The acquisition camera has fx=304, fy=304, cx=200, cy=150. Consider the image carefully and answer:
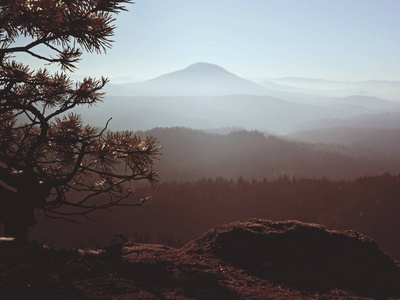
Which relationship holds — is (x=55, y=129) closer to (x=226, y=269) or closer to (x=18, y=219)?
(x=18, y=219)

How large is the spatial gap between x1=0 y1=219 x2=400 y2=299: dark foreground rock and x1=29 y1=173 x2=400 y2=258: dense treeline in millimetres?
65190

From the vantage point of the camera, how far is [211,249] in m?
5.55

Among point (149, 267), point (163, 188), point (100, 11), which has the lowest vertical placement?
point (163, 188)

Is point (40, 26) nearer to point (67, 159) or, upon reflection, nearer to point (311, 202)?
point (67, 159)

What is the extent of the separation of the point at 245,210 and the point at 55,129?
80.9 metres

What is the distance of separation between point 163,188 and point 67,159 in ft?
281

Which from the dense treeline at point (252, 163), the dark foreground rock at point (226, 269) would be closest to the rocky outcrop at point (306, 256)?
the dark foreground rock at point (226, 269)

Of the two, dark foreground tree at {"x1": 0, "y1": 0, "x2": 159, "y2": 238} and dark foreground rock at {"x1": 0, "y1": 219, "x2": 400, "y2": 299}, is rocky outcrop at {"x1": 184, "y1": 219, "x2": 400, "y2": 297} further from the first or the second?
dark foreground tree at {"x1": 0, "y1": 0, "x2": 159, "y2": 238}

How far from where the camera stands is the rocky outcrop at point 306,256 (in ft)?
15.1

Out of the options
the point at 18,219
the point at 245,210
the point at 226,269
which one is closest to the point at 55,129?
the point at 18,219

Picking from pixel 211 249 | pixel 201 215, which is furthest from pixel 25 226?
pixel 201 215

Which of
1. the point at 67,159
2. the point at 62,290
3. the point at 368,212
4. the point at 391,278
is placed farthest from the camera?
the point at 368,212

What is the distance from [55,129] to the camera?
234 inches

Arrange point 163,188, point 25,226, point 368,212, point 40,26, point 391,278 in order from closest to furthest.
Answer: point 40,26 < point 391,278 < point 25,226 < point 368,212 < point 163,188
